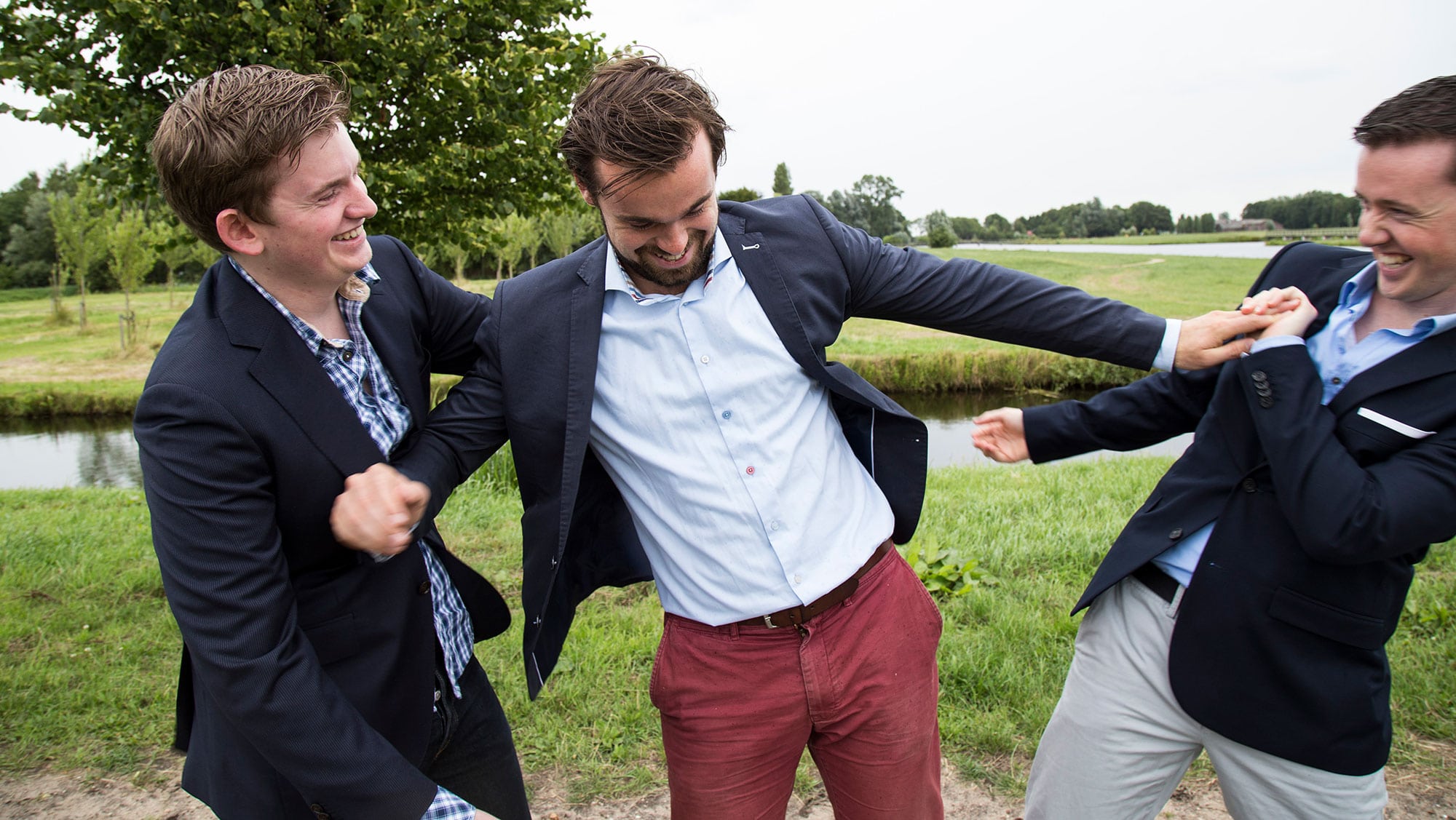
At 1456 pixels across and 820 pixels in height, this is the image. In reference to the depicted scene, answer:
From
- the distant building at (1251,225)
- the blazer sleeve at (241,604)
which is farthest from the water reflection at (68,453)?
the distant building at (1251,225)

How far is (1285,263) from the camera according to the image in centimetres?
236

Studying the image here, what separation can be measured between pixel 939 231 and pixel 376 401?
5375cm

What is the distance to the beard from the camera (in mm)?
2162

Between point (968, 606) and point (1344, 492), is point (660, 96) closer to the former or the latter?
point (1344, 492)

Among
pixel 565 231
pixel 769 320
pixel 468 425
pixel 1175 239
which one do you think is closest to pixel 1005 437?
pixel 769 320

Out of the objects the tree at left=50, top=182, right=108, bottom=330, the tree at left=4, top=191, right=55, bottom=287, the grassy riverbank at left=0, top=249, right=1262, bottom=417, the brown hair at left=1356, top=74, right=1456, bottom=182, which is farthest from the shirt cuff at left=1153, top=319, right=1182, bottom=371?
the tree at left=4, top=191, right=55, bottom=287

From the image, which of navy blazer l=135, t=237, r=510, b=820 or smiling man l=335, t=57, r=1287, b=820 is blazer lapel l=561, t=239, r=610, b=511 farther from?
navy blazer l=135, t=237, r=510, b=820

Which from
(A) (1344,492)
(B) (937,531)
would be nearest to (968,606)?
(B) (937,531)

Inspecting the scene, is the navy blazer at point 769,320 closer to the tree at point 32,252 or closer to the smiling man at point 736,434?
the smiling man at point 736,434

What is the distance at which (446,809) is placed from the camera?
191cm

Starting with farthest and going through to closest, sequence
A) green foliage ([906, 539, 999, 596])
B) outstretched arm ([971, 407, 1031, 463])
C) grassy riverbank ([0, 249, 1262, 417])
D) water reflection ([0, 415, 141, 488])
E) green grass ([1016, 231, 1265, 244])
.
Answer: green grass ([1016, 231, 1265, 244]), grassy riverbank ([0, 249, 1262, 417]), water reflection ([0, 415, 141, 488]), green foliage ([906, 539, 999, 596]), outstretched arm ([971, 407, 1031, 463])

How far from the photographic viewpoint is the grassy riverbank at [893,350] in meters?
15.8

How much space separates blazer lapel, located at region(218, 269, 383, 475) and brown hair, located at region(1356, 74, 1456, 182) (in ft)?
7.84

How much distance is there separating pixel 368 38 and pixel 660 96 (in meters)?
3.82
